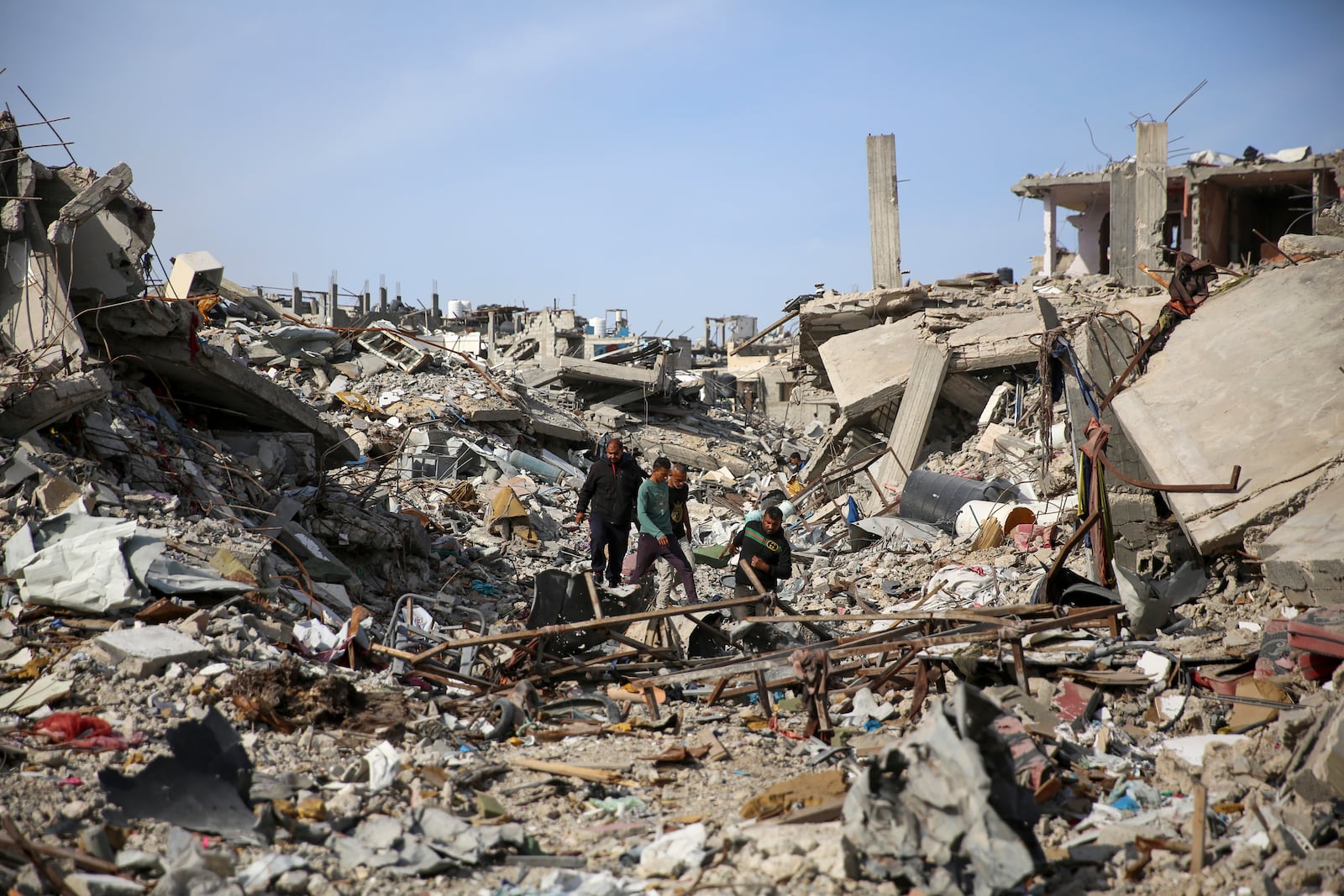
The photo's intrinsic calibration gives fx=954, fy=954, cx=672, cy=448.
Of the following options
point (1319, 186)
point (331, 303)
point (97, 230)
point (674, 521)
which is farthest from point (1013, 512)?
point (331, 303)

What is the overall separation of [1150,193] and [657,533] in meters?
11.2

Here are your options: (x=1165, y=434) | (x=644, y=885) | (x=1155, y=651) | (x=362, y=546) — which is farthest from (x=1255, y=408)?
Result: (x=362, y=546)

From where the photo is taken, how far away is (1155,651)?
4672mm

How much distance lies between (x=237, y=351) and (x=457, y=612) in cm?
949

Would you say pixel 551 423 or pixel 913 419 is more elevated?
pixel 913 419

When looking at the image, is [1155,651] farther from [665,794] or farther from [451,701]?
[451,701]

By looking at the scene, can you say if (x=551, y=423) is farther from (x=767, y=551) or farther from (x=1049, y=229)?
(x=1049, y=229)

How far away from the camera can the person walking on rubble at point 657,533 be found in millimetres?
7422

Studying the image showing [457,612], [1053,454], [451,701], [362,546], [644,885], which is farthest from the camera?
[1053,454]

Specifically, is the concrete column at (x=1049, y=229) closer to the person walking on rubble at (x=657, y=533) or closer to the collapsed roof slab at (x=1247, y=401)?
the collapsed roof slab at (x=1247, y=401)

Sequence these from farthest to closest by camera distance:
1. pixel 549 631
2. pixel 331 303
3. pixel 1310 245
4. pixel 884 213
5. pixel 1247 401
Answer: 1. pixel 331 303
2. pixel 884 213
3. pixel 1310 245
4. pixel 1247 401
5. pixel 549 631

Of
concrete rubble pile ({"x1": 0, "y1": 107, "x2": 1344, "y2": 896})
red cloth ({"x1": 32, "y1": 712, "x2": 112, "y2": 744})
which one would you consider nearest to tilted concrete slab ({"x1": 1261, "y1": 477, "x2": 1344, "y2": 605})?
concrete rubble pile ({"x1": 0, "y1": 107, "x2": 1344, "y2": 896})

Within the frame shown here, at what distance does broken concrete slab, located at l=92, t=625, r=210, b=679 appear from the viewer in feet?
14.4

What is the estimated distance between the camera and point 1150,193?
14.5m
